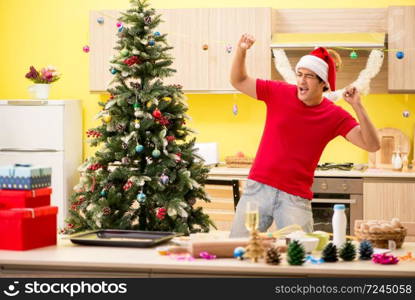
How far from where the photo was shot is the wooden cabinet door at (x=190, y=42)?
6.38 m

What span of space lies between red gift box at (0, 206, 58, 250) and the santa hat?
1442mm

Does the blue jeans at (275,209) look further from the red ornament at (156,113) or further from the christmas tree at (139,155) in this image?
the red ornament at (156,113)

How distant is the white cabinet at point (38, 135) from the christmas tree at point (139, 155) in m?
2.08

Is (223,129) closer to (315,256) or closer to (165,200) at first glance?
(165,200)

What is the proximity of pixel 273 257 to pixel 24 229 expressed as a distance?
101cm

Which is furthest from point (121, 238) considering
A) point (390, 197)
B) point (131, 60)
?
point (390, 197)

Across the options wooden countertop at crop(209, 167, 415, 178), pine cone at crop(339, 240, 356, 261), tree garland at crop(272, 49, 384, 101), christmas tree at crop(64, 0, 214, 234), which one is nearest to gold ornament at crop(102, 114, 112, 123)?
christmas tree at crop(64, 0, 214, 234)

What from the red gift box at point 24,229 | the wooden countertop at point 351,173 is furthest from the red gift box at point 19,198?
the wooden countertop at point 351,173

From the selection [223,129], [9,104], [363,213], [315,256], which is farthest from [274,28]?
[315,256]

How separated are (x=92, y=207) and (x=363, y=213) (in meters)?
2.44

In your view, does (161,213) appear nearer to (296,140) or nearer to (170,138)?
(170,138)

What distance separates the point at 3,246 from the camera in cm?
320

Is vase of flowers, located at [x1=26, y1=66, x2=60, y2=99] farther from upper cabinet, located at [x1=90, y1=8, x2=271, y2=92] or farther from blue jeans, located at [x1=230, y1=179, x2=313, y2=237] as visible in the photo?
blue jeans, located at [x1=230, y1=179, x2=313, y2=237]

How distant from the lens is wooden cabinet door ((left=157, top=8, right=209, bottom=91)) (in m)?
6.38
